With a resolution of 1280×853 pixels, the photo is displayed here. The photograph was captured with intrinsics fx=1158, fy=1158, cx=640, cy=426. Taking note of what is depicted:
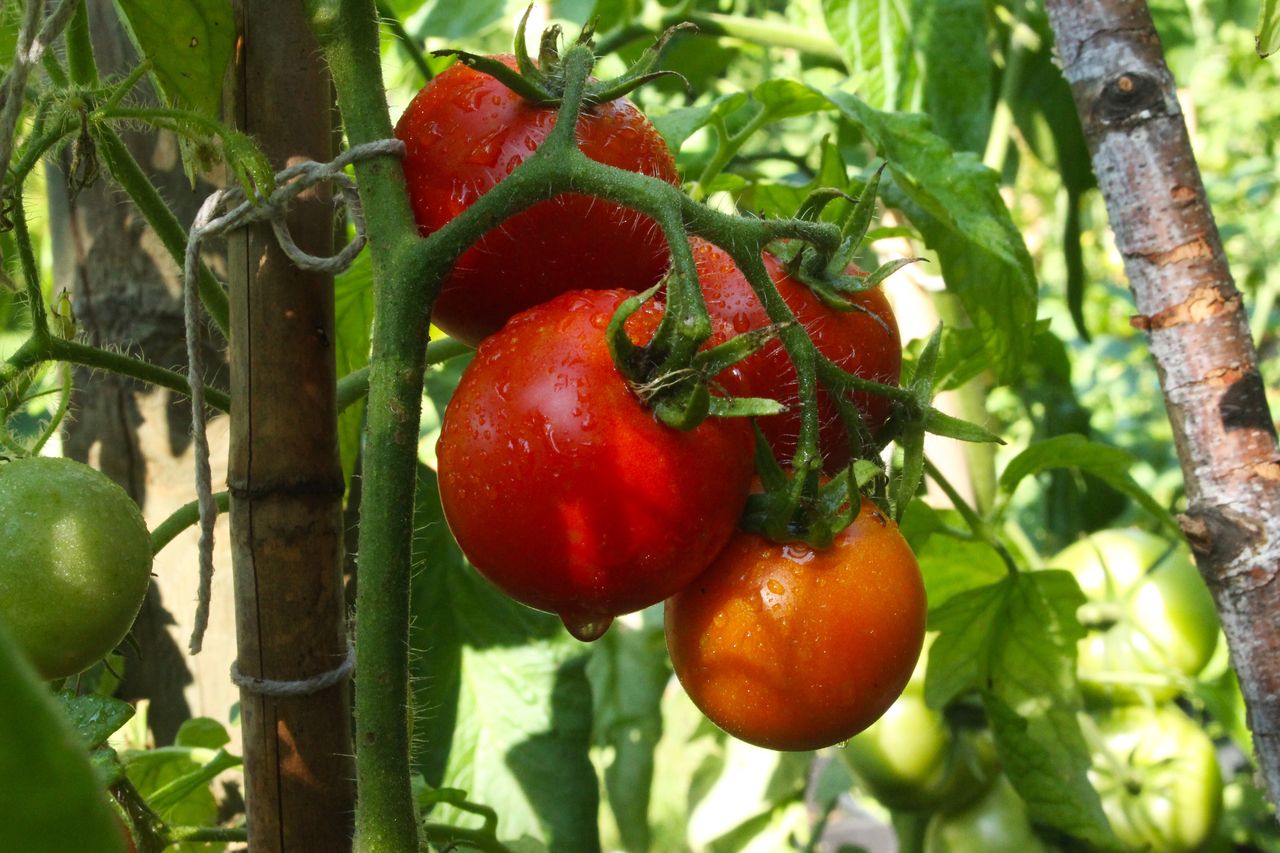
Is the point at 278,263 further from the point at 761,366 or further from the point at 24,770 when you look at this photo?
the point at 24,770

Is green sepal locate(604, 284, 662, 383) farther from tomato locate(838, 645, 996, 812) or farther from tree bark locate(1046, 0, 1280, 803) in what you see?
tomato locate(838, 645, 996, 812)

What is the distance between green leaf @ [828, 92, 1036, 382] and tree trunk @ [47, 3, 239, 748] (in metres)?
0.54

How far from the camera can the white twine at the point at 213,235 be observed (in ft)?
1.61

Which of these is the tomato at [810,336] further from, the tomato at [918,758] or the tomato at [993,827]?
the tomato at [993,827]

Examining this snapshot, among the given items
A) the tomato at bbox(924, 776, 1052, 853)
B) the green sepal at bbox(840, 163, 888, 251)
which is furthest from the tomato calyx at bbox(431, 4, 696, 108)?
the tomato at bbox(924, 776, 1052, 853)

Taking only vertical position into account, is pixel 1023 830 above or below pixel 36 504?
below

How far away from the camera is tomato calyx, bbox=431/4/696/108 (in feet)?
1.52

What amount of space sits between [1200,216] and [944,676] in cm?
46

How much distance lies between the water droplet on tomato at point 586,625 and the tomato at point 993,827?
0.83m

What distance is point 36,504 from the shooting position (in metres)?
0.49

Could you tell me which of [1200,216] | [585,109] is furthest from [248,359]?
[1200,216]

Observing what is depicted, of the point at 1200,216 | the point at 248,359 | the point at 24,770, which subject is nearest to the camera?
the point at 24,770

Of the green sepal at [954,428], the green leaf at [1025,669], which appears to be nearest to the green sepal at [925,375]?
the green sepal at [954,428]

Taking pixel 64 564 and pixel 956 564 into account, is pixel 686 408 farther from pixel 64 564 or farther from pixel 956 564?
pixel 956 564
